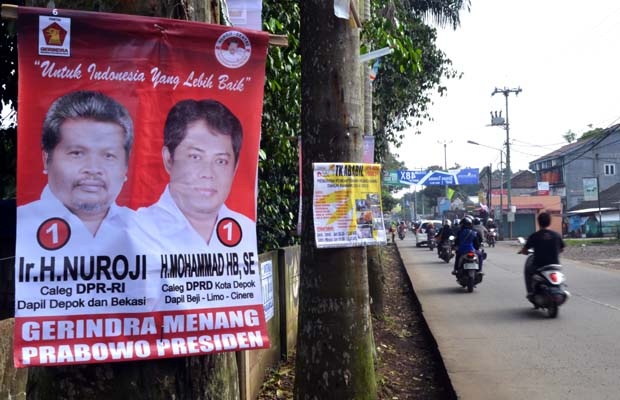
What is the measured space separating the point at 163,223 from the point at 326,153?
239 cm

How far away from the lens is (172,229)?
238 centimetres

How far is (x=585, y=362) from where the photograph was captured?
6.76 meters

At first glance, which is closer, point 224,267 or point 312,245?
point 224,267

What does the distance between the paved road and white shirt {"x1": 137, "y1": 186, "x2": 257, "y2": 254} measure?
3.78m

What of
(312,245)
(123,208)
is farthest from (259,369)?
(123,208)

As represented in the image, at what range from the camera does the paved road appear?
5.83 meters

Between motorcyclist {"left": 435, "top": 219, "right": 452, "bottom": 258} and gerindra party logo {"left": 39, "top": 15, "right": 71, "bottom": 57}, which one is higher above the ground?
gerindra party logo {"left": 39, "top": 15, "right": 71, "bottom": 57}

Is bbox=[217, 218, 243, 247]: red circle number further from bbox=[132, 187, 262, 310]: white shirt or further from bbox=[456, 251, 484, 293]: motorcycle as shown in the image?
bbox=[456, 251, 484, 293]: motorcycle

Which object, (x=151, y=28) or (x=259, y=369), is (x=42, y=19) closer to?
(x=151, y=28)

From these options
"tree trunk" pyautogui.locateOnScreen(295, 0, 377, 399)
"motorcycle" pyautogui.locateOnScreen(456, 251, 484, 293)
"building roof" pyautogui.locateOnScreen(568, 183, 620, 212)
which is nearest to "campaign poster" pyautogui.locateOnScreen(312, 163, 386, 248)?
"tree trunk" pyautogui.locateOnScreen(295, 0, 377, 399)

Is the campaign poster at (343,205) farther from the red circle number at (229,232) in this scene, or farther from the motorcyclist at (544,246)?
the motorcyclist at (544,246)

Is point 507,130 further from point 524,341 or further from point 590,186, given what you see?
point 524,341

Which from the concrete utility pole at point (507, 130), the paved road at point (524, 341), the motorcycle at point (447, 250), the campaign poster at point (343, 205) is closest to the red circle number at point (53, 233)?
the campaign poster at point (343, 205)

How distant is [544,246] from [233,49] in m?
8.63
